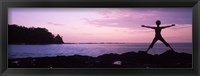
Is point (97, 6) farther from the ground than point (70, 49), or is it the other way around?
point (97, 6)

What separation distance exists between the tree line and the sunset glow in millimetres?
28

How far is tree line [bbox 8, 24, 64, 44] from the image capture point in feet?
6.24

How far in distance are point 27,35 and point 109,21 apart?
1.85 feet

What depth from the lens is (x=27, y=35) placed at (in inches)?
75.1

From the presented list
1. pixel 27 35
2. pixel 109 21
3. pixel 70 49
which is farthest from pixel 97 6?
pixel 27 35

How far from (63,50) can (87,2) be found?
36cm

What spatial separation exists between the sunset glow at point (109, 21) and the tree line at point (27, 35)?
28 millimetres

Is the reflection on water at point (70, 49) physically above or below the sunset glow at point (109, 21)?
below

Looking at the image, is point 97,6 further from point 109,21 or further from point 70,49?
point 70,49

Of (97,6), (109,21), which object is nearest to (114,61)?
(109,21)

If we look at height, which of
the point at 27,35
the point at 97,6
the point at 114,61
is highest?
the point at 97,6

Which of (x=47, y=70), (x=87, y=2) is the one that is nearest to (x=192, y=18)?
(x=87, y=2)

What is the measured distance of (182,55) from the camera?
74.8 inches

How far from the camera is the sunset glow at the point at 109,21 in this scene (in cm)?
190
